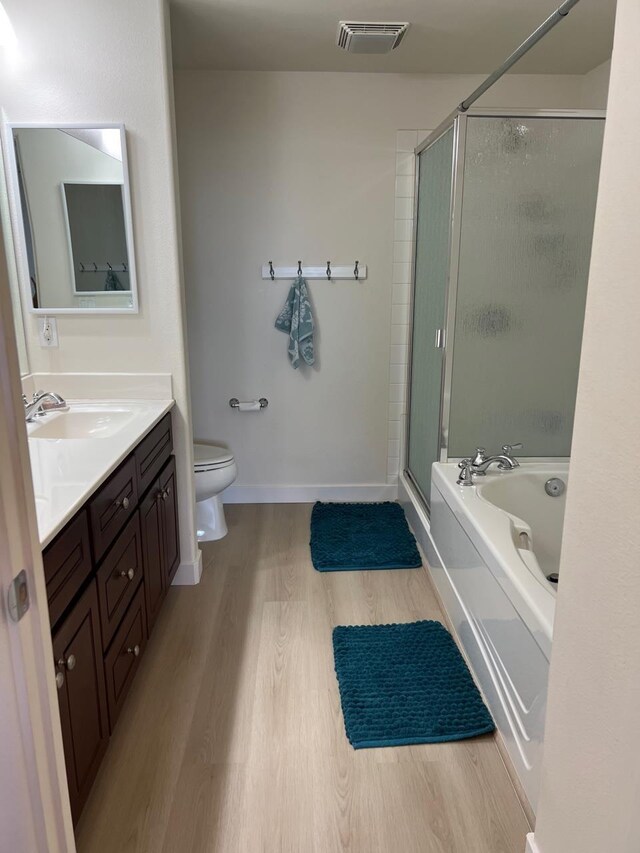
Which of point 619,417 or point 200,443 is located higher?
point 619,417

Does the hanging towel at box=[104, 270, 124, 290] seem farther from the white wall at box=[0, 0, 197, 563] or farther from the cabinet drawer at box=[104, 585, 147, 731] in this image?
the cabinet drawer at box=[104, 585, 147, 731]

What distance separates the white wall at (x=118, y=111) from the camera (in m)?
2.22

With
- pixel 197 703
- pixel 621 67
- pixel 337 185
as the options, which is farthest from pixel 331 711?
pixel 337 185

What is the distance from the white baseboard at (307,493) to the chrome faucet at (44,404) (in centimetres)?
147

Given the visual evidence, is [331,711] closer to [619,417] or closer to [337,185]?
[619,417]

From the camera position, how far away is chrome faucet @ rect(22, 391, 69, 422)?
227cm

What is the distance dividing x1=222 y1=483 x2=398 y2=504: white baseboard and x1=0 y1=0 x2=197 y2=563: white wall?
1.35 meters

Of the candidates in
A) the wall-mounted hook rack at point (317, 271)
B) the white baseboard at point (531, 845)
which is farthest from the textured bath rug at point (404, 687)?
the wall-mounted hook rack at point (317, 271)

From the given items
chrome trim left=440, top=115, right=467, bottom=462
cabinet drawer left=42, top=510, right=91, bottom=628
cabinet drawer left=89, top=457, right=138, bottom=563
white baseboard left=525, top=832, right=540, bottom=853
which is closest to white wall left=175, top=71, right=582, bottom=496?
chrome trim left=440, top=115, right=467, bottom=462

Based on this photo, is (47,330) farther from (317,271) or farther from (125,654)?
(317,271)

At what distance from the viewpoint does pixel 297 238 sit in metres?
3.38

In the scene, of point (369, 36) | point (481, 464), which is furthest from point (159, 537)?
point (369, 36)

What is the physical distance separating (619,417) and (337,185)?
2658 mm

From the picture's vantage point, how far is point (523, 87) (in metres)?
3.22
